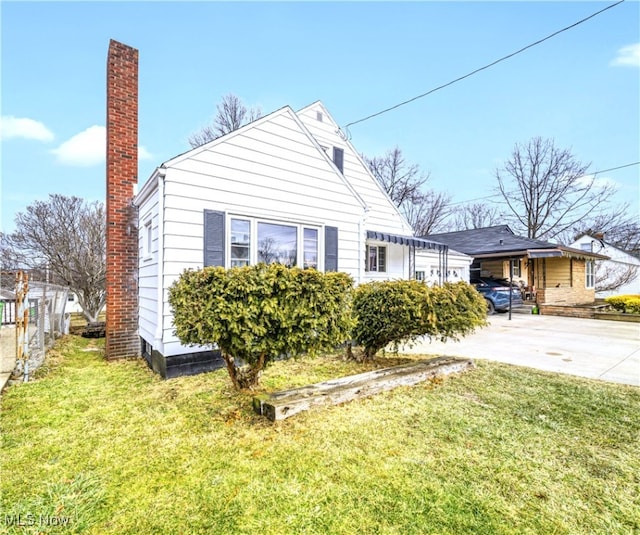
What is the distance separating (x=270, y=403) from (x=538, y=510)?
232 cm

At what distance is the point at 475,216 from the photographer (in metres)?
33.5

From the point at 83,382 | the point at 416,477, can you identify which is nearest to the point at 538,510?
the point at 416,477

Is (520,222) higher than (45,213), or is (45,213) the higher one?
(520,222)

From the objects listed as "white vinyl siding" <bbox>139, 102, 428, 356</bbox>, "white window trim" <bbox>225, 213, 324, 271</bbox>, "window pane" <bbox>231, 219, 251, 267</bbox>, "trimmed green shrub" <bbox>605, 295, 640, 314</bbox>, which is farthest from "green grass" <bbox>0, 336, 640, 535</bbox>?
"trimmed green shrub" <bbox>605, 295, 640, 314</bbox>

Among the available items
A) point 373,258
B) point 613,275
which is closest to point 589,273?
point 613,275

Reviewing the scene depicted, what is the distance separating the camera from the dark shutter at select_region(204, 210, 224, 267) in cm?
540

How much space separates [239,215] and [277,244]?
0.90m

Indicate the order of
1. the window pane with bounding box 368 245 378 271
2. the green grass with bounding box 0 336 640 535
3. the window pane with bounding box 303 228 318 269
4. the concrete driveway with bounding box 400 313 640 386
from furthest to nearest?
the window pane with bounding box 368 245 378 271, the window pane with bounding box 303 228 318 269, the concrete driveway with bounding box 400 313 640 386, the green grass with bounding box 0 336 640 535

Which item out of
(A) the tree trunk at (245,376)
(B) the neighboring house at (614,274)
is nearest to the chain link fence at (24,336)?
(A) the tree trunk at (245,376)

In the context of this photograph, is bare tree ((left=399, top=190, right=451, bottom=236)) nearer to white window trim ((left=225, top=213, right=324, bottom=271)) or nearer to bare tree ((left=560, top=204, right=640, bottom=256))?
bare tree ((left=560, top=204, right=640, bottom=256))

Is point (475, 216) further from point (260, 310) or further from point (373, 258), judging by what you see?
point (260, 310)

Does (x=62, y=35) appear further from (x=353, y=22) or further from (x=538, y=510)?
(x=538, y=510)

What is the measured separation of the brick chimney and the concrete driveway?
569 centimetres

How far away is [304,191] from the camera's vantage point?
22.1ft
